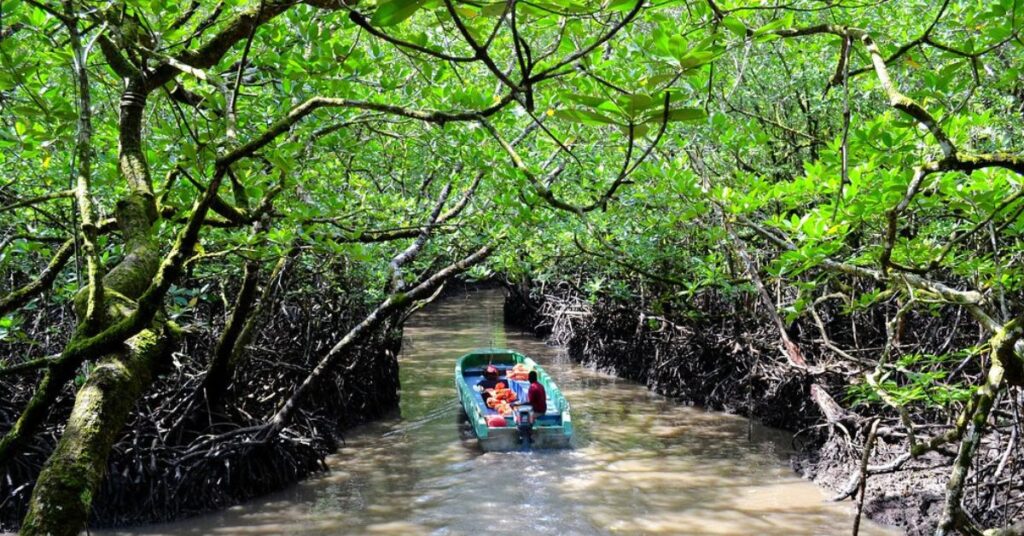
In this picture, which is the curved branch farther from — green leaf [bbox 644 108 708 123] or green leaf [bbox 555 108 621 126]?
green leaf [bbox 644 108 708 123]

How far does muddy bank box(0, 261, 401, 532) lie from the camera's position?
267 inches

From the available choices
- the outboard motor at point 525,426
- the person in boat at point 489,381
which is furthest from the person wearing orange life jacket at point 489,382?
the outboard motor at point 525,426

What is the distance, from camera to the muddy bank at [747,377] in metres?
6.86

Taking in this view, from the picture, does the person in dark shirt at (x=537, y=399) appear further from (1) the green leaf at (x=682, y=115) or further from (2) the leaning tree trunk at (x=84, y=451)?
(1) the green leaf at (x=682, y=115)

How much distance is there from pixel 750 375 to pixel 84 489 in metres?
9.72

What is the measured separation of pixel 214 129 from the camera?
116 inches

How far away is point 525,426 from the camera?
9273 mm

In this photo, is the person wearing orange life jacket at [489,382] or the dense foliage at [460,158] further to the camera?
the person wearing orange life jacket at [489,382]

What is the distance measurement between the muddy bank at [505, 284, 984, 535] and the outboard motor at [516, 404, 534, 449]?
9.54ft

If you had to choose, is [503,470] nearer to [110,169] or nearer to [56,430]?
[56,430]

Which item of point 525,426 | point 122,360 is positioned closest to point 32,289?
point 122,360

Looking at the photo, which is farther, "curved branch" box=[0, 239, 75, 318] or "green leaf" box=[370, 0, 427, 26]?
"curved branch" box=[0, 239, 75, 318]

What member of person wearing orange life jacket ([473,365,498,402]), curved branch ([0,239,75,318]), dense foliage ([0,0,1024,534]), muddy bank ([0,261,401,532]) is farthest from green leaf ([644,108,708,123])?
person wearing orange life jacket ([473,365,498,402])

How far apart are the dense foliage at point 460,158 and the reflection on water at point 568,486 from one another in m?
1.08
